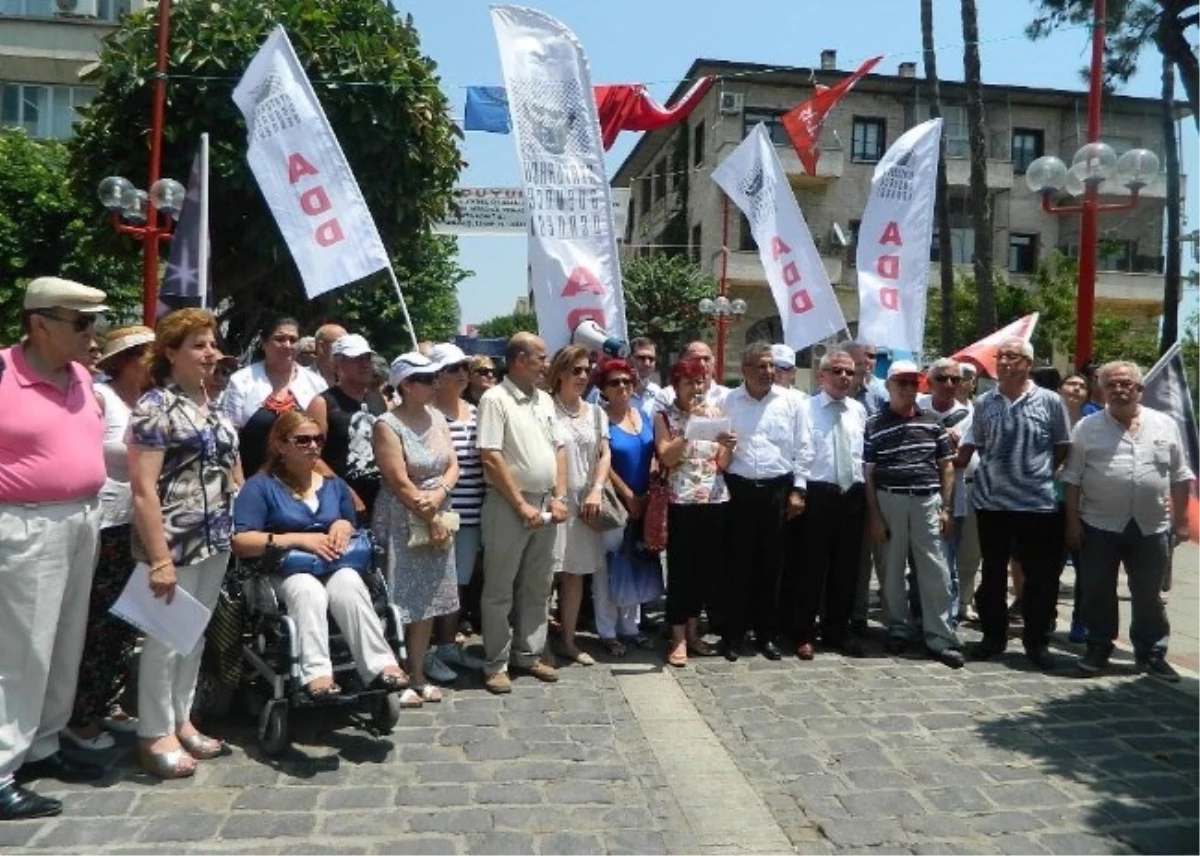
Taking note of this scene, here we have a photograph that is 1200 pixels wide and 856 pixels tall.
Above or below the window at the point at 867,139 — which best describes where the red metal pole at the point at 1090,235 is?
below

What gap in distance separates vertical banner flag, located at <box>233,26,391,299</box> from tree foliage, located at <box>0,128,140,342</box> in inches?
705

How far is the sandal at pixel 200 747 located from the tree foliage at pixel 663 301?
91.4ft

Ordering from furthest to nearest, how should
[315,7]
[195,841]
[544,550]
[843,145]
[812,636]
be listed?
[843,145]
[315,7]
[812,636]
[544,550]
[195,841]

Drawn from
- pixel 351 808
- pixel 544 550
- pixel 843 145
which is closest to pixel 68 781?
pixel 351 808

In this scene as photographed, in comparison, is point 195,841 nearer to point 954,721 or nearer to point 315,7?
point 954,721

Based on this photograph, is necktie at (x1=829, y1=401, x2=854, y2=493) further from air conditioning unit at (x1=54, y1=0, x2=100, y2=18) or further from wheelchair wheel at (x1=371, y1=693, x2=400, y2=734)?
air conditioning unit at (x1=54, y1=0, x2=100, y2=18)

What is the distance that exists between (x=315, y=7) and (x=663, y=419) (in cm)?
759

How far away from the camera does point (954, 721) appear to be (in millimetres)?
5531

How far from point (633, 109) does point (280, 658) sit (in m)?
7.60

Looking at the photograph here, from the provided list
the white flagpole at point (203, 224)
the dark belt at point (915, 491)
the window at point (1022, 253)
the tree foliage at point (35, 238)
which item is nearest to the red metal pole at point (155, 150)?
the white flagpole at point (203, 224)

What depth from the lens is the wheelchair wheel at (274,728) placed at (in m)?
4.80

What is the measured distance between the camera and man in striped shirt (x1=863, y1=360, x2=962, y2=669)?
680 centimetres

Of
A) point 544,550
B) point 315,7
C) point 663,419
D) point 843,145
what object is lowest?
point 544,550

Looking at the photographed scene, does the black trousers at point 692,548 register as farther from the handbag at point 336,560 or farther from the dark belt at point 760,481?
the handbag at point 336,560
